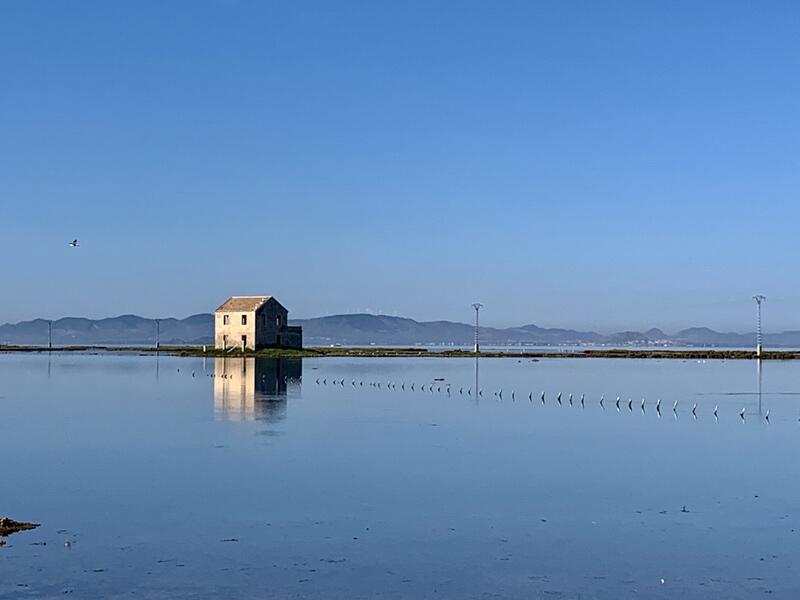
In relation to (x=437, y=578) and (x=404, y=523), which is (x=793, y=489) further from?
(x=437, y=578)

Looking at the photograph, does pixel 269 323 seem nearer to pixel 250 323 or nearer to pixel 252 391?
pixel 250 323

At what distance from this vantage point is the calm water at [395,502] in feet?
47.5

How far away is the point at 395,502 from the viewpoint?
2059cm

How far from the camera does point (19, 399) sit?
1877 inches

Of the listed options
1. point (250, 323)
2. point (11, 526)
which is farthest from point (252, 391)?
point (250, 323)

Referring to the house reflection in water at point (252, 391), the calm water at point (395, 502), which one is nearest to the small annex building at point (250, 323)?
the house reflection in water at point (252, 391)

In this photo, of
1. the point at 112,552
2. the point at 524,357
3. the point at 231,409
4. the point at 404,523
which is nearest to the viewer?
the point at 112,552

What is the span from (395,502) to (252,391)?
108 ft

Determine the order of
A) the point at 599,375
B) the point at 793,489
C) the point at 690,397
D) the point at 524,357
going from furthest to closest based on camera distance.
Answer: the point at 524,357, the point at 599,375, the point at 690,397, the point at 793,489

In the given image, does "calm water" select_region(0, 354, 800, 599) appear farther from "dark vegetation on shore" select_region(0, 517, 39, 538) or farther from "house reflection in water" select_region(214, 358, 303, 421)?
"house reflection in water" select_region(214, 358, 303, 421)

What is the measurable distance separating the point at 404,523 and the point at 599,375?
A: 61.8 m

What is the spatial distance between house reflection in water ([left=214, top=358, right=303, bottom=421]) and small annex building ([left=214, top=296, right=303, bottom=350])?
2612 cm

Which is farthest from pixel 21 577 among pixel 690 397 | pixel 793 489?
pixel 690 397

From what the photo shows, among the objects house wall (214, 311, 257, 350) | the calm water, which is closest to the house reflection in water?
the calm water
